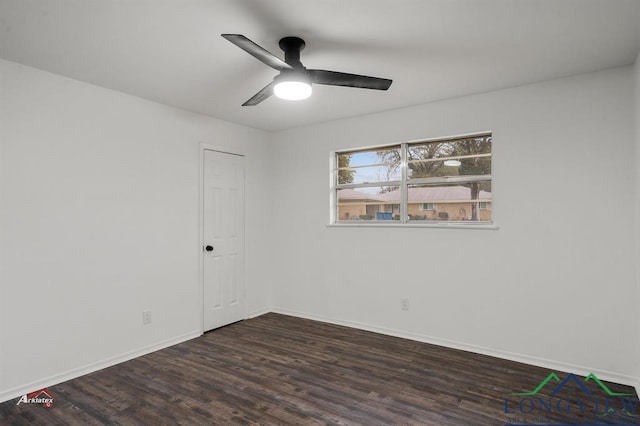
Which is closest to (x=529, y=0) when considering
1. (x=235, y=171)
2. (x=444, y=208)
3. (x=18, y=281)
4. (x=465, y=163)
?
(x=465, y=163)

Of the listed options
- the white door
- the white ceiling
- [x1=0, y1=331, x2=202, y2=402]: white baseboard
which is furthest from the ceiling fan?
[x1=0, y1=331, x2=202, y2=402]: white baseboard

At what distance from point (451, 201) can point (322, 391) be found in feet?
7.37

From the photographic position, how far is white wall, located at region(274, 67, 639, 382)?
2867 mm

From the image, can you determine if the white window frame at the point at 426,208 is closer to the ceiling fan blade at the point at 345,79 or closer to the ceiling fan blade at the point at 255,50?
the ceiling fan blade at the point at 345,79

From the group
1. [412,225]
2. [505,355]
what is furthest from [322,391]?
[412,225]

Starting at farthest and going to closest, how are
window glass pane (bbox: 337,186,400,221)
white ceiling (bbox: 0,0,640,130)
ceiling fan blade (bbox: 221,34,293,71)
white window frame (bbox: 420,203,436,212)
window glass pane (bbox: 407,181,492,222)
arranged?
window glass pane (bbox: 337,186,400,221)
white window frame (bbox: 420,203,436,212)
window glass pane (bbox: 407,181,492,222)
white ceiling (bbox: 0,0,640,130)
ceiling fan blade (bbox: 221,34,293,71)

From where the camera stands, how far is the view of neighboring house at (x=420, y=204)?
3.63 metres

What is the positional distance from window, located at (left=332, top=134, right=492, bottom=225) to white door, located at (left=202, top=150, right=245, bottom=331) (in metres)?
1.25

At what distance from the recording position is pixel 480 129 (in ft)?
11.4

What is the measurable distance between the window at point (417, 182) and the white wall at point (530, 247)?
0.54 ft

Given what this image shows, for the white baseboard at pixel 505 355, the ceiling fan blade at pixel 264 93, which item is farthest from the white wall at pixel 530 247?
the ceiling fan blade at pixel 264 93

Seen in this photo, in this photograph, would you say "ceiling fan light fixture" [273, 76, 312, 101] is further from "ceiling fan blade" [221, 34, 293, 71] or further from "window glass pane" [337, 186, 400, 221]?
"window glass pane" [337, 186, 400, 221]

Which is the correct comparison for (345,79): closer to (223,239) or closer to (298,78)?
(298,78)

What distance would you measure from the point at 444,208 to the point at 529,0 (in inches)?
84.1
